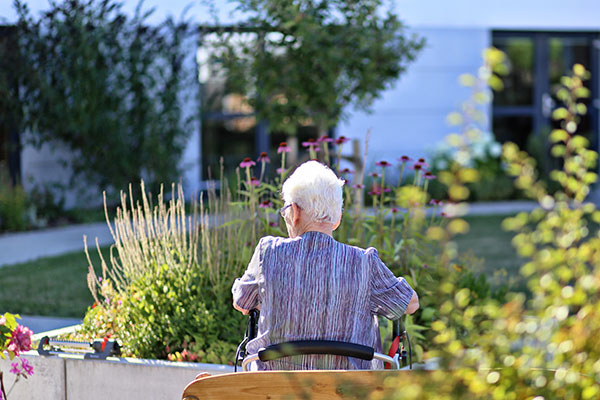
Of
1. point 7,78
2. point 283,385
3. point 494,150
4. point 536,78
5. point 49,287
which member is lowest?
point 49,287

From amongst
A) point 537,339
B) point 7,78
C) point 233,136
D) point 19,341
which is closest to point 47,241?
point 7,78

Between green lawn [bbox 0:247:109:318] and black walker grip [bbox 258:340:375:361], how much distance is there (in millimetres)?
3704

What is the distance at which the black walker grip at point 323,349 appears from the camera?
8.35ft

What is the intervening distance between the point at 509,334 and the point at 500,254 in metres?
7.36

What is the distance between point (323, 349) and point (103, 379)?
59.1 inches

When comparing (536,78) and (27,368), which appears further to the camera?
(536,78)

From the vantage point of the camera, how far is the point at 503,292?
4.75 metres

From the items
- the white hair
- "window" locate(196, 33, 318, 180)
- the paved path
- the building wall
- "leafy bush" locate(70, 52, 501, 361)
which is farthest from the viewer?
the building wall

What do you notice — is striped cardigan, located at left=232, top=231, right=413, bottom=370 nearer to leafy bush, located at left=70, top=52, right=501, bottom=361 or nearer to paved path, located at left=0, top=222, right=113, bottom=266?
leafy bush, located at left=70, top=52, right=501, bottom=361

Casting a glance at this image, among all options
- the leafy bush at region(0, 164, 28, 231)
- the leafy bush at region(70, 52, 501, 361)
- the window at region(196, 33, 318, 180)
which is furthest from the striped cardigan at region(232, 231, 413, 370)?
the window at region(196, 33, 318, 180)

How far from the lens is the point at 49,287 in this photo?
6953 millimetres

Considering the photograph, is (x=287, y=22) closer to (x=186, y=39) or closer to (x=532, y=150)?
(x=186, y=39)

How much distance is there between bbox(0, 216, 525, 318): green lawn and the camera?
20.2ft

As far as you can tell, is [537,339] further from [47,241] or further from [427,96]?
[427,96]
